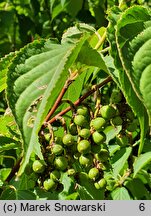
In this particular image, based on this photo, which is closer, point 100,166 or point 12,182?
point 100,166

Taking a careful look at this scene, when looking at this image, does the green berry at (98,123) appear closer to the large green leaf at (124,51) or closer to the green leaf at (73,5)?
the large green leaf at (124,51)

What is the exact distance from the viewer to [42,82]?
102cm

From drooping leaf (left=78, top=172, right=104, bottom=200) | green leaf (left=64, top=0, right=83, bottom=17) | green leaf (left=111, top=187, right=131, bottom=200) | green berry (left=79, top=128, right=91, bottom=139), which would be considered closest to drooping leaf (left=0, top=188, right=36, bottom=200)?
drooping leaf (left=78, top=172, right=104, bottom=200)

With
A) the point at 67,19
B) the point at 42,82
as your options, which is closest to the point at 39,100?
the point at 42,82

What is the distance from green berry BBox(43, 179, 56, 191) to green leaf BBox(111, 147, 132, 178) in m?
0.69

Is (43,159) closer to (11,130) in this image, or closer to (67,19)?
(11,130)

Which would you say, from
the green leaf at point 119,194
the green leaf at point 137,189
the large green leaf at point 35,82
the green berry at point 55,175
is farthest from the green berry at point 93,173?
the green leaf at point 137,189

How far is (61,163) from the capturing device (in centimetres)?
127

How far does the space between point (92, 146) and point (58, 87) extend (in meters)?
0.35

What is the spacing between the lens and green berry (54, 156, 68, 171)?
1270 mm

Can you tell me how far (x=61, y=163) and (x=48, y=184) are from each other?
2.8 inches

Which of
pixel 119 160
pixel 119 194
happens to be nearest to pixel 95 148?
pixel 119 160

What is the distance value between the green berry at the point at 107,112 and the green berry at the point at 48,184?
0.23 metres

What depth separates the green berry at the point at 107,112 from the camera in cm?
126
